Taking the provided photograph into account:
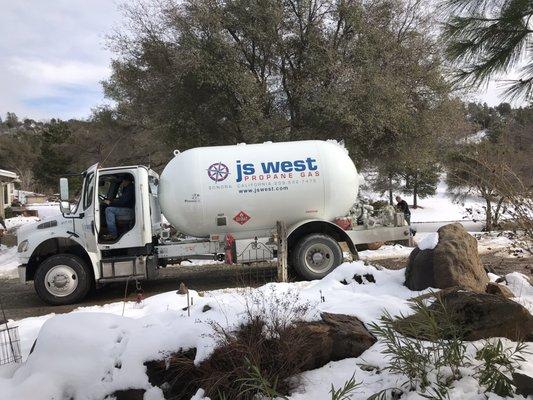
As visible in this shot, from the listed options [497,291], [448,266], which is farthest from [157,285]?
[497,291]

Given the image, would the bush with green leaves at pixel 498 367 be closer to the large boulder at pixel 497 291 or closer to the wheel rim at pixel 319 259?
the large boulder at pixel 497 291

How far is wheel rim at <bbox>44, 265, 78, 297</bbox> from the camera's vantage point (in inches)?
348

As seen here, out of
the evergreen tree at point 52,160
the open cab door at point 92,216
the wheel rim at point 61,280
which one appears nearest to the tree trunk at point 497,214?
the open cab door at point 92,216

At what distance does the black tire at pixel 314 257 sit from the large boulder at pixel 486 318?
499cm

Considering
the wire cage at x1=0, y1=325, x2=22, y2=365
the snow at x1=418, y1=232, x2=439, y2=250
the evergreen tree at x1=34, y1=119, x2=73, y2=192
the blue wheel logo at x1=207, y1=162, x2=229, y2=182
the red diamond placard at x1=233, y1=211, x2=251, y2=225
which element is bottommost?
the wire cage at x1=0, y1=325, x2=22, y2=365

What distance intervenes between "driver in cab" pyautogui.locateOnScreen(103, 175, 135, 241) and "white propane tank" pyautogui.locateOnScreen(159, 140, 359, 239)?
60 cm

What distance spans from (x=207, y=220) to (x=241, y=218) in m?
0.65

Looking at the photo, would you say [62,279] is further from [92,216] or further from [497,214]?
[497,214]

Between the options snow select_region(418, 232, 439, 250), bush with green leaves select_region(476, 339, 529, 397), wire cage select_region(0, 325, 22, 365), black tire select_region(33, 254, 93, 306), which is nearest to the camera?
bush with green leaves select_region(476, 339, 529, 397)

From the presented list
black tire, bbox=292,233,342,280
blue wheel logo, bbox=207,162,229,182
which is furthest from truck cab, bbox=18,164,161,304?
black tire, bbox=292,233,342,280

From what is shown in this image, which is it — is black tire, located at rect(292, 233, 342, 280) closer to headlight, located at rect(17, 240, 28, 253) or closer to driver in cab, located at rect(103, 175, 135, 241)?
driver in cab, located at rect(103, 175, 135, 241)

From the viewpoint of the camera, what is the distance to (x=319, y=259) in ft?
31.5

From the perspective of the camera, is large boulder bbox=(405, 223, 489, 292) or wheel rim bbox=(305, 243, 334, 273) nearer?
large boulder bbox=(405, 223, 489, 292)

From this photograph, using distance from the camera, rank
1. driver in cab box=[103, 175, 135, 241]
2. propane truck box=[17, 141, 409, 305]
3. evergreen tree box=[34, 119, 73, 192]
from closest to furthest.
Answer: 1. propane truck box=[17, 141, 409, 305]
2. driver in cab box=[103, 175, 135, 241]
3. evergreen tree box=[34, 119, 73, 192]
